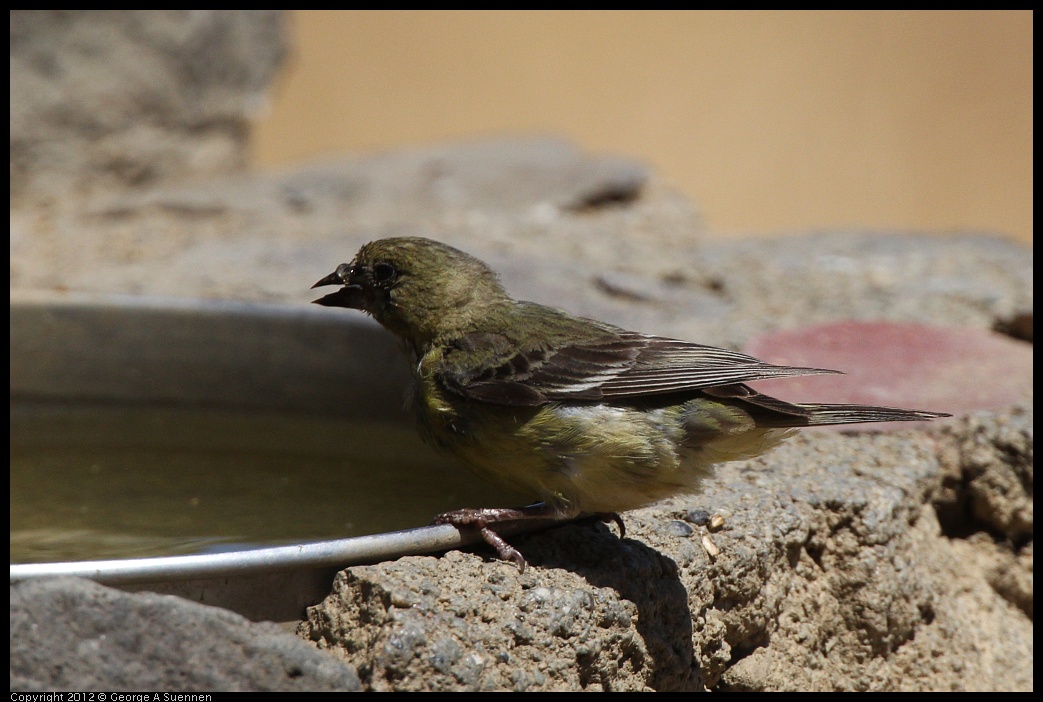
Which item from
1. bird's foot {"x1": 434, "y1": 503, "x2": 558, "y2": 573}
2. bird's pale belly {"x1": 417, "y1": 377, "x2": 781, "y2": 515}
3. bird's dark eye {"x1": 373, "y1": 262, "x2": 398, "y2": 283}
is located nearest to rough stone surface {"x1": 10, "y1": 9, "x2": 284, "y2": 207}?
bird's dark eye {"x1": 373, "y1": 262, "x2": 398, "y2": 283}

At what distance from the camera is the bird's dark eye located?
3377 millimetres

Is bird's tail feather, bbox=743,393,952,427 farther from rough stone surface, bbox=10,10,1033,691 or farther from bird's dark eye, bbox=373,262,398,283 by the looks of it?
bird's dark eye, bbox=373,262,398,283

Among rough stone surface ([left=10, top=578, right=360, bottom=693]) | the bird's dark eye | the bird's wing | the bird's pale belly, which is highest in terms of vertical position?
the bird's dark eye

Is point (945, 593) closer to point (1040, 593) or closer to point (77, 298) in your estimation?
point (1040, 593)

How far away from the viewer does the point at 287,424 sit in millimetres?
4199

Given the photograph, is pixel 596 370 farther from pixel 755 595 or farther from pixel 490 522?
pixel 755 595

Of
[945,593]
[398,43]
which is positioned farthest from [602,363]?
[398,43]

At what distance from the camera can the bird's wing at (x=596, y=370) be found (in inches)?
113

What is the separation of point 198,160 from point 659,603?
5.18m

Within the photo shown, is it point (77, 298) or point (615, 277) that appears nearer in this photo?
point (77, 298)

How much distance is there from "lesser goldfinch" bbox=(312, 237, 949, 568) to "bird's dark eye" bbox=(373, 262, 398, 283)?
31cm

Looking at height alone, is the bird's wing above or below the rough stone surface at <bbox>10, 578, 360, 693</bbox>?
above

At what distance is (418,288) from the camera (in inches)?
131

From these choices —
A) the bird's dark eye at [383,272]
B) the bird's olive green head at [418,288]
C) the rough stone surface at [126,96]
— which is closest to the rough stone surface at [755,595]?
the bird's olive green head at [418,288]
